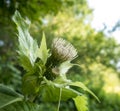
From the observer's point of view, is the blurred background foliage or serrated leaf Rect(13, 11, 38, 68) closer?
serrated leaf Rect(13, 11, 38, 68)

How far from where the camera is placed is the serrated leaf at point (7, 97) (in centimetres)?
149

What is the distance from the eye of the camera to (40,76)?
4.82ft

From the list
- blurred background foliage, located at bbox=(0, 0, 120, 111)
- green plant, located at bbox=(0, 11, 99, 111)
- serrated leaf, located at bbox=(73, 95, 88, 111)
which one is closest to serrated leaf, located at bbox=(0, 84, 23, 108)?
green plant, located at bbox=(0, 11, 99, 111)

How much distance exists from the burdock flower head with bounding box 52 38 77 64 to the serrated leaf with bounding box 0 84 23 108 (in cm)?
19

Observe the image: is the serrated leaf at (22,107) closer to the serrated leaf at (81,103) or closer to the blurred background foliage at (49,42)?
the serrated leaf at (81,103)

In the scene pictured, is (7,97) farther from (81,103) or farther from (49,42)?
(49,42)

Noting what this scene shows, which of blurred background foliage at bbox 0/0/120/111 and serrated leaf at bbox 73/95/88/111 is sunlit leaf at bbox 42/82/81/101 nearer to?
serrated leaf at bbox 73/95/88/111

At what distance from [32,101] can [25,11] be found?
8.15 feet

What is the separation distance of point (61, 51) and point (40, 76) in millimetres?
116

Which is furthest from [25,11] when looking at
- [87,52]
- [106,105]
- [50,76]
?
[106,105]

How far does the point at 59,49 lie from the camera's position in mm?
1477

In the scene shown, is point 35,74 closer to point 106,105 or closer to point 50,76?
point 50,76

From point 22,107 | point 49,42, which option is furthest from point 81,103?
point 49,42

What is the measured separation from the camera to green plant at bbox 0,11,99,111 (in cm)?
148
